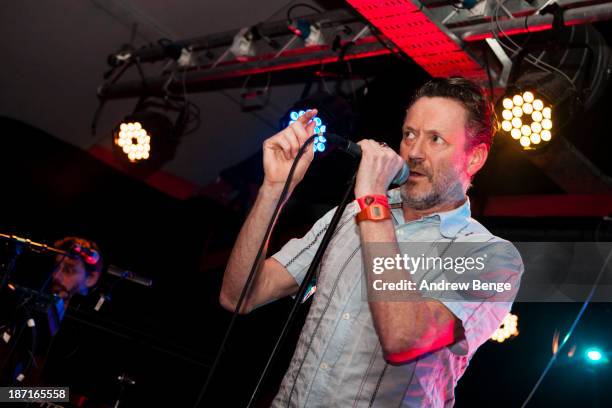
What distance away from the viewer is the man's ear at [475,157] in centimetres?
177

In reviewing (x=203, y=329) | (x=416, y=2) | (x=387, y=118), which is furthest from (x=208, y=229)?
(x=416, y=2)

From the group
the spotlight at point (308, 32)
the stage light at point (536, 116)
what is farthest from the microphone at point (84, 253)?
the stage light at point (536, 116)

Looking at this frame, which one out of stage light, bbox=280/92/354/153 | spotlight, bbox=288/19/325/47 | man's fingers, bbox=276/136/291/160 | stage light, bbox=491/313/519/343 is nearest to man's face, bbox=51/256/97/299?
stage light, bbox=280/92/354/153

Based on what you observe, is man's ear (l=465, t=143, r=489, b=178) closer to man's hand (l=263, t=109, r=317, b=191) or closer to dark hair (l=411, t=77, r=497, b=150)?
dark hair (l=411, t=77, r=497, b=150)

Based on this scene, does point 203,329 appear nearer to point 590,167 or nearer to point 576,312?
point 576,312

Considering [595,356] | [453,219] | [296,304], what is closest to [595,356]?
[595,356]

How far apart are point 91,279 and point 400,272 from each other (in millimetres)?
3974

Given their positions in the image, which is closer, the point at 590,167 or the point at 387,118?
the point at 590,167

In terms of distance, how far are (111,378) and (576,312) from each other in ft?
12.0

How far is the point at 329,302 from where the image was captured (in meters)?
1.57

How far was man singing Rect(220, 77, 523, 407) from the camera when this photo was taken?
1357mm

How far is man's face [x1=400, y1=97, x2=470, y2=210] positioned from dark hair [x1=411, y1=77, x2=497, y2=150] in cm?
3

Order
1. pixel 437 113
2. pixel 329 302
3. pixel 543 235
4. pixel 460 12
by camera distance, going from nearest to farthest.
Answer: pixel 329 302 → pixel 437 113 → pixel 460 12 → pixel 543 235

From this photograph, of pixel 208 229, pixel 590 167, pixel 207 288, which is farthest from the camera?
pixel 208 229
